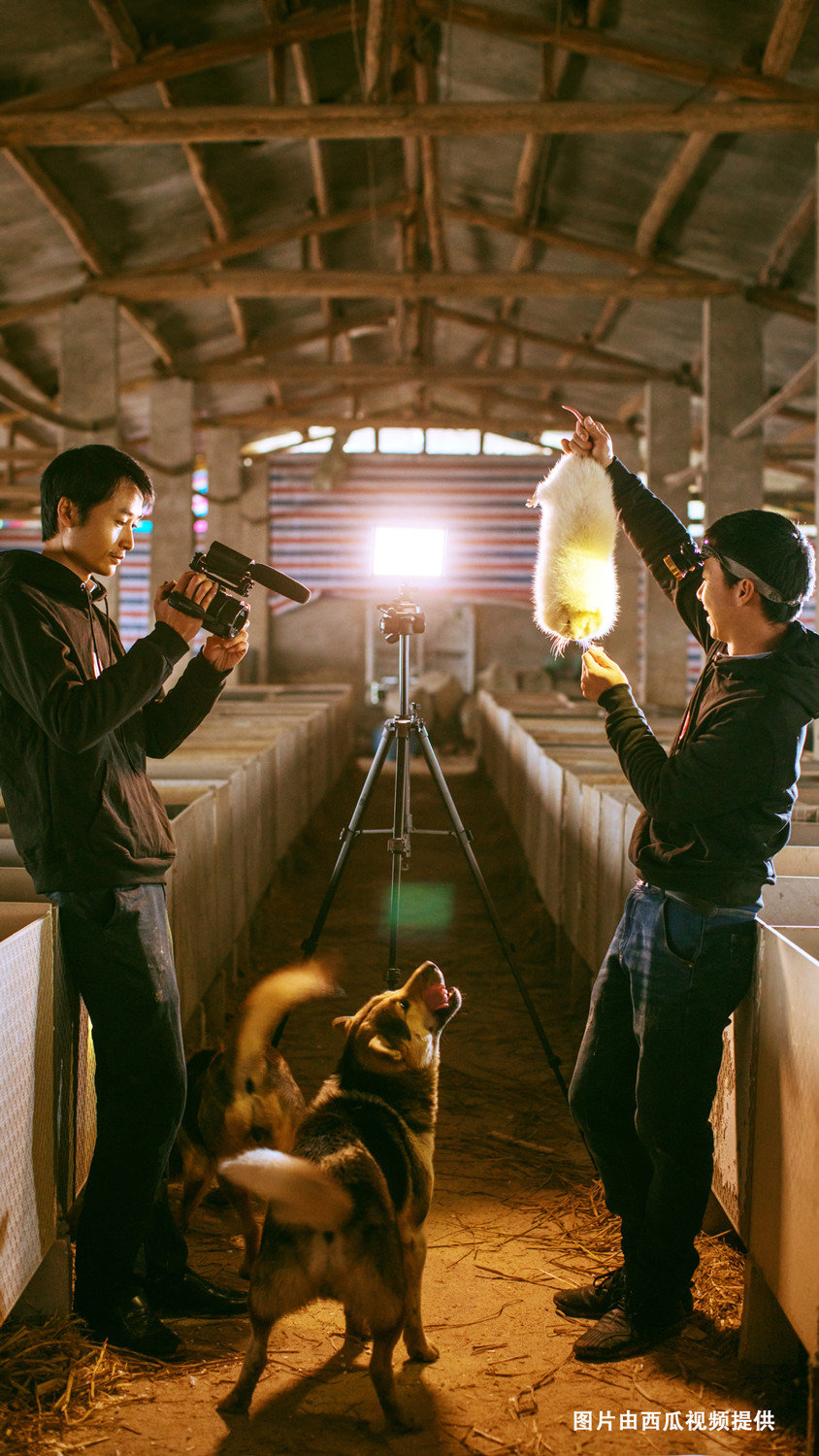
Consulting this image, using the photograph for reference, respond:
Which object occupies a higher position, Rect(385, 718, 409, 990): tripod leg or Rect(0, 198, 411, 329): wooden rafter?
Rect(0, 198, 411, 329): wooden rafter

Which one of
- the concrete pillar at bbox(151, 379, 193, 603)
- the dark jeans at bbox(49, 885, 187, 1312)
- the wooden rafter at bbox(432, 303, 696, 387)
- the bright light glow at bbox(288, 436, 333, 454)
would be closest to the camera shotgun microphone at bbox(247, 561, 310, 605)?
the dark jeans at bbox(49, 885, 187, 1312)

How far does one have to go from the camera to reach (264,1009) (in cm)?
260

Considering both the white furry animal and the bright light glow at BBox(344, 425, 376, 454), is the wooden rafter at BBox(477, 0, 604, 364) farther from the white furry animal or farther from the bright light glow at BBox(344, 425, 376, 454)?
the bright light glow at BBox(344, 425, 376, 454)

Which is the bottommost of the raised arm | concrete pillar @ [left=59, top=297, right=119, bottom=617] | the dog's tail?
the dog's tail

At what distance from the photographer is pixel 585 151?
28.4 ft

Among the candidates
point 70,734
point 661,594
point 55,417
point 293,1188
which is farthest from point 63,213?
point 293,1188

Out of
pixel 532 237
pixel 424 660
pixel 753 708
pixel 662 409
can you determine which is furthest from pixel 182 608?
pixel 424 660

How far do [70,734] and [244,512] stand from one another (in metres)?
16.6

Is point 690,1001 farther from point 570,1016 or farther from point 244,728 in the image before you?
point 244,728

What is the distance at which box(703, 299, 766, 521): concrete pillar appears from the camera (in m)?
9.04

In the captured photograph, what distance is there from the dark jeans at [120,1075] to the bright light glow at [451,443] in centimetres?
1757

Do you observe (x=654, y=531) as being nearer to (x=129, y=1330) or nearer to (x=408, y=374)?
(x=129, y=1330)

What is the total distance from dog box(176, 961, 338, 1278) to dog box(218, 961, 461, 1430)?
0.34 m

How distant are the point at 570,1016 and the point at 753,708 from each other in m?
2.91
